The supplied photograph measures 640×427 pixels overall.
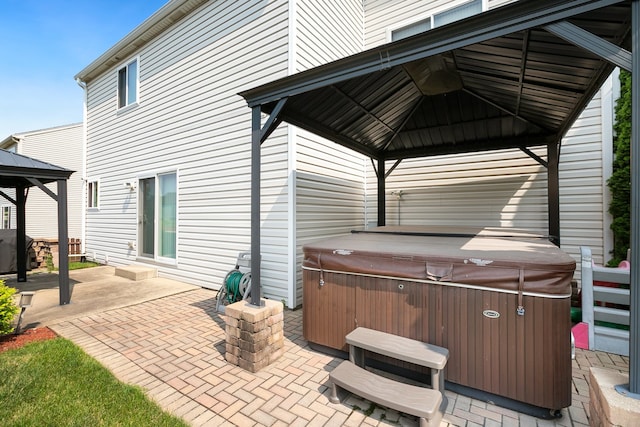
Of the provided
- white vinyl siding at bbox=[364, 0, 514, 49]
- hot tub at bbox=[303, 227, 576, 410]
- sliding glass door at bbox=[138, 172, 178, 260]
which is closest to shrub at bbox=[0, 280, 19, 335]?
sliding glass door at bbox=[138, 172, 178, 260]

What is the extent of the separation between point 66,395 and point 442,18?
742cm

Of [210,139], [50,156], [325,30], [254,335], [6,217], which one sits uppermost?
[325,30]

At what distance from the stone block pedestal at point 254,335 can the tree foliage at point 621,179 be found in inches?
181

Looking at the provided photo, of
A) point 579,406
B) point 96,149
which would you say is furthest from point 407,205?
point 96,149

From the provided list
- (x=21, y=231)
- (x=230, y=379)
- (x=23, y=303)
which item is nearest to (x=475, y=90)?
(x=230, y=379)

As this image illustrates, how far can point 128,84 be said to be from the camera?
789 centimetres

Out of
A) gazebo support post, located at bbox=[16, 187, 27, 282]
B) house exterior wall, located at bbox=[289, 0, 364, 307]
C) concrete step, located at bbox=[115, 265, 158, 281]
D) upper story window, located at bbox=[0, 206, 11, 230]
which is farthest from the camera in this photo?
upper story window, located at bbox=[0, 206, 11, 230]

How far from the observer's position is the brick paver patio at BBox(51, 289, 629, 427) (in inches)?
83.3

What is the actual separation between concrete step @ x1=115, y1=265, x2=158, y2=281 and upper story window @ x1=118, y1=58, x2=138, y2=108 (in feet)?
13.9

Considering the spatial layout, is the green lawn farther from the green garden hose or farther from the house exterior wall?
the house exterior wall

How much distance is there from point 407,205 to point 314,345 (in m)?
3.70

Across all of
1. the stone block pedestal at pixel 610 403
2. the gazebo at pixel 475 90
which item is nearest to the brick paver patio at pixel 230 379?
the stone block pedestal at pixel 610 403

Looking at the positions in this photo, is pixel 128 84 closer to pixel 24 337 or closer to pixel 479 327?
pixel 24 337

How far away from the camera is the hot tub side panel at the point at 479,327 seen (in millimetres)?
2012
